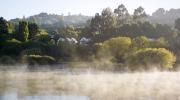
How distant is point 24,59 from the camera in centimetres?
6619

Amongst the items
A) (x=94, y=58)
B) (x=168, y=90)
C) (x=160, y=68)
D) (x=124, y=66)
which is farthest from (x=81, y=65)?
(x=168, y=90)

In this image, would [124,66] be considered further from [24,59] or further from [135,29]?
[135,29]

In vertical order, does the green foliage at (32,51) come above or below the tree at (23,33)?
below

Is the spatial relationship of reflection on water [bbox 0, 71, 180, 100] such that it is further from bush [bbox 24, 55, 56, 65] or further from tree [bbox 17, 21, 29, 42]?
tree [bbox 17, 21, 29, 42]

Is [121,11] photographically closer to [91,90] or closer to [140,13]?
[140,13]

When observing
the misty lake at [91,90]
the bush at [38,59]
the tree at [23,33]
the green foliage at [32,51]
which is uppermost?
the tree at [23,33]

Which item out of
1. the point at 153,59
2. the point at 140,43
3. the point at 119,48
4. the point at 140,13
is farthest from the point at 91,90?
the point at 140,13

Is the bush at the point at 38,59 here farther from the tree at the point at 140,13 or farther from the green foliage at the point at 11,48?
the tree at the point at 140,13

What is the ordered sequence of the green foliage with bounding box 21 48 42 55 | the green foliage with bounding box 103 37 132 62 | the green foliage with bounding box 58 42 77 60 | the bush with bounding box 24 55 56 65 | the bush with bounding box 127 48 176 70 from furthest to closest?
1. the green foliage with bounding box 58 42 77 60
2. the green foliage with bounding box 21 48 42 55
3. the green foliage with bounding box 103 37 132 62
4. the bush with bounding box 24 55 56 65
5. the bush with bounding box 127 48 176 70

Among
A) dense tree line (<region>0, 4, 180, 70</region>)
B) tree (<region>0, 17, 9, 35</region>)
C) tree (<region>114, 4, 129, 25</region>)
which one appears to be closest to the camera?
dense tree line (<region>0, 4, 180, 70</region>)

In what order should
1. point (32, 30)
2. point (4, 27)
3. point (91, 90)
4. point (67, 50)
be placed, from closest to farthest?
point (91, 90) < point (67, 50) < point (4, 27) < point (32, 30)

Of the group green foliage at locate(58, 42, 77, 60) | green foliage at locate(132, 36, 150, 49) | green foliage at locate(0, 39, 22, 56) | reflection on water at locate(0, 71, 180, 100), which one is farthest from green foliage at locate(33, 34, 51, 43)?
reflection on water at locate(0, 71, 180, 100)

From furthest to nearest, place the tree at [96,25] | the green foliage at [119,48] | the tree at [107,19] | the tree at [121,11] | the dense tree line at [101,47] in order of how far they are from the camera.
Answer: the tree at [121,11]
the tree at [107,19]
the tree at [96,25]
the green foliage at [119,48]
the dense tree line at [101,47]

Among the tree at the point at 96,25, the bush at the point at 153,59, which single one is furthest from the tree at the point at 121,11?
the bush at the point at 153,59
